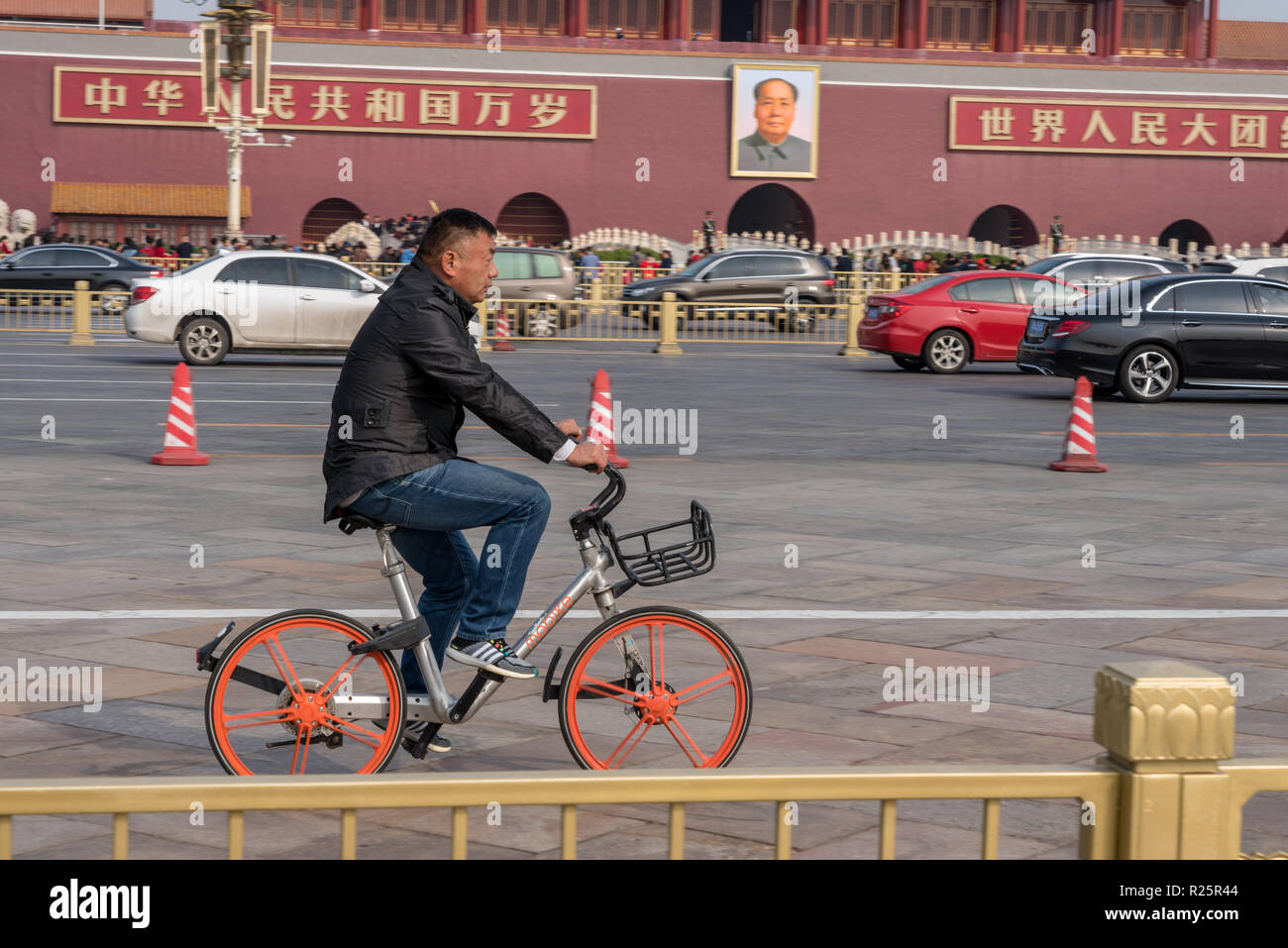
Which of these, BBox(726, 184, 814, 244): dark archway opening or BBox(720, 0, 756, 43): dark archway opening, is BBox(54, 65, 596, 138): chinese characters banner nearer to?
BBox(726, 184, 814, 244): dark archway opening

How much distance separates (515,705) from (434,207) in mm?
37863

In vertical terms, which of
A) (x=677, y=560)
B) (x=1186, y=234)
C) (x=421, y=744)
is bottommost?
(x=421, y=744)

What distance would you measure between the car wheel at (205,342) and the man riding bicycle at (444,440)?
1700cm

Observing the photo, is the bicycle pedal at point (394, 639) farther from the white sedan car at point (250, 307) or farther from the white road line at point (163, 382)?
the white sedan car at point (250, 307)

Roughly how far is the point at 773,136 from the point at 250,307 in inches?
1030

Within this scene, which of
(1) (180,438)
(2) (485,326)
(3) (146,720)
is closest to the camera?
(3) (146,720)

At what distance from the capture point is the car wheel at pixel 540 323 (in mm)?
28219

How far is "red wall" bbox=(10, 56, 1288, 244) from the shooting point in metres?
42.5

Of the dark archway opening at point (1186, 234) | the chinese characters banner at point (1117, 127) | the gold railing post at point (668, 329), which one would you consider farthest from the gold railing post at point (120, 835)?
the dark archway opening at point (1186, 234)

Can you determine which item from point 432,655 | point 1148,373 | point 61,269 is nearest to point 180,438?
point 432,655

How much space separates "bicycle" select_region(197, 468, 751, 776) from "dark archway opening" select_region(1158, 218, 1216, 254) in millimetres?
45973

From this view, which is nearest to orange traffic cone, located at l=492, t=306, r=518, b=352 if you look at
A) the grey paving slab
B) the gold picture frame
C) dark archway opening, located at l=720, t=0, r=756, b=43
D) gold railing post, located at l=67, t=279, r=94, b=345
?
gold railing post, located at l=67, t=279, r=94, b=345

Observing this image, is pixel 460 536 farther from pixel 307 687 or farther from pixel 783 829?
pixel 783 829

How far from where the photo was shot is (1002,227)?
49.5m
